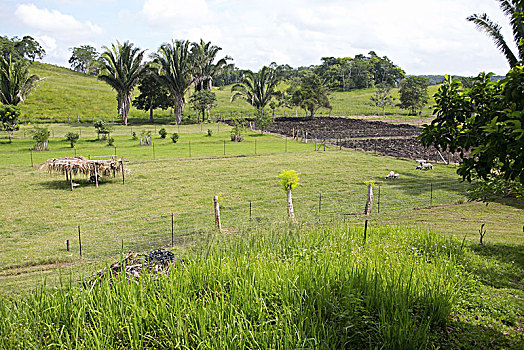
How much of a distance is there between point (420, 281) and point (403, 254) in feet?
5.65

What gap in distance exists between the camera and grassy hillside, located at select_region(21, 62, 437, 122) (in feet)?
185

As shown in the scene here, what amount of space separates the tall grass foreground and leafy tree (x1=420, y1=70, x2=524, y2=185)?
6.49ft

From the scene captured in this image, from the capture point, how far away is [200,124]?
55.2 meters

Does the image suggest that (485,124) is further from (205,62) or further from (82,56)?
(82,56)

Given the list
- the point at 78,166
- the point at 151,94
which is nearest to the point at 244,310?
the point at 78,166

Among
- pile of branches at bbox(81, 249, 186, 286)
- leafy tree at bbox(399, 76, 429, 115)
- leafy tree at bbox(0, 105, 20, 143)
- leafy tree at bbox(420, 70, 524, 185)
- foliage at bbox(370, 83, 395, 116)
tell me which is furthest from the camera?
foliage at bbox(370, 83, 395, 116)

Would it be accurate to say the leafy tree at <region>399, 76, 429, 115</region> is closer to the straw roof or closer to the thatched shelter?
the thatched shelter

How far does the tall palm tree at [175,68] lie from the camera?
5238 centimetres

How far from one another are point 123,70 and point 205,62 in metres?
13.1

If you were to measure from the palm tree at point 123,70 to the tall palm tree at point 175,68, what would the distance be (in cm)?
253

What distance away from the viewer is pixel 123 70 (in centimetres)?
5138

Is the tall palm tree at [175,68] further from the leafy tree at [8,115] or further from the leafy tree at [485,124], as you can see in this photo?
the leafy tree at [485,124]

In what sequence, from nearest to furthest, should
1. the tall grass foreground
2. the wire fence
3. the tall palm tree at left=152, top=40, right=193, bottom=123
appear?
the tall grass foreground < the wire fence < the tall palm tree at left=152, top=40, right=193, bottom=123

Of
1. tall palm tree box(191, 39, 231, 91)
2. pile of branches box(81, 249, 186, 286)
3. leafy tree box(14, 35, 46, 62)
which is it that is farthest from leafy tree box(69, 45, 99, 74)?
pile of branches box(81, 249, 186, 286)
